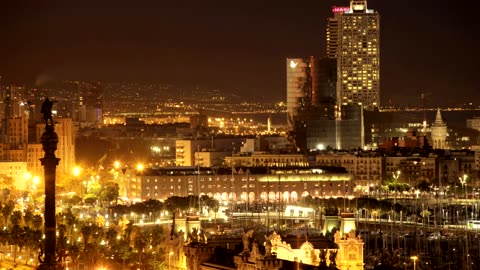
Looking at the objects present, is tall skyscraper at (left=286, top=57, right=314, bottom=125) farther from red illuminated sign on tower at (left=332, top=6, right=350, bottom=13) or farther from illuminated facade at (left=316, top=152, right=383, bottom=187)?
illuminated facade at (left=316, top=152, right=383, bottom=187)

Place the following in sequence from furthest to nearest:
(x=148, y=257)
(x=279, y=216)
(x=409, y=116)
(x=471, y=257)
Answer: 1. (x=409, y=116)
2. (x=279, y=216)
3. (x=471, y=257)
4. (x=148, y=257)

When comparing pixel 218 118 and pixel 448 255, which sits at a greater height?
pixel 218 118

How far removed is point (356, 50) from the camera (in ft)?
→ 417

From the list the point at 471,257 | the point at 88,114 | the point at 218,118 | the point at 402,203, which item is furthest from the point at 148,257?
the point at 218,118

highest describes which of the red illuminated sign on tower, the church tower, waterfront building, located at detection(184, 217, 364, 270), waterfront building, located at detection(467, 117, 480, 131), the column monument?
the red illuminated sign on tower

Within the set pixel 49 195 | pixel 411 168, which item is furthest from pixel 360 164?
pixel 49 195

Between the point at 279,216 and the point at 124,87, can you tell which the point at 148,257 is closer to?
the point at 279,216

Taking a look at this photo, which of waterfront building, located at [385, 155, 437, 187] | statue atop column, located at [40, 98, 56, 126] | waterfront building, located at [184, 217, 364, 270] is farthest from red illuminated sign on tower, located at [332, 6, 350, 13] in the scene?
statue atop column, located at [40, 98, 56, 126]

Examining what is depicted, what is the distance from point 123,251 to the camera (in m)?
41.7

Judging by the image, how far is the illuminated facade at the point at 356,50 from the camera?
413 ft

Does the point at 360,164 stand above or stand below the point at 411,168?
above

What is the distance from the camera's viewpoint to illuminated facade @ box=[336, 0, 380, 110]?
126 m

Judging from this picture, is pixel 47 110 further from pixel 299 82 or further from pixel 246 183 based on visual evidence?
pixel 299 82

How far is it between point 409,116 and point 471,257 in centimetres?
8948
